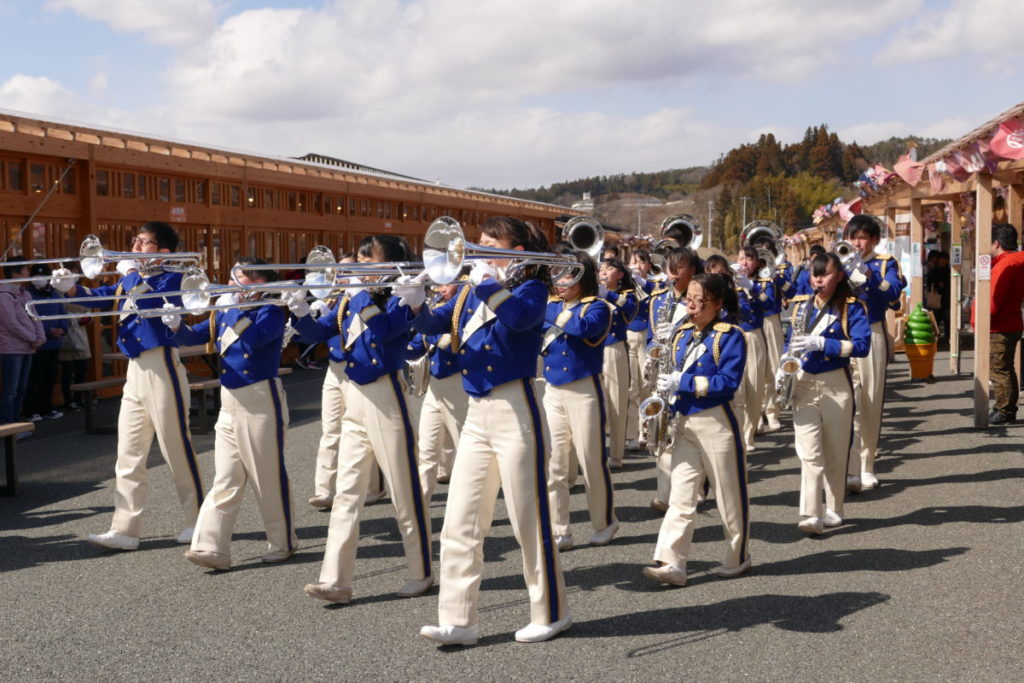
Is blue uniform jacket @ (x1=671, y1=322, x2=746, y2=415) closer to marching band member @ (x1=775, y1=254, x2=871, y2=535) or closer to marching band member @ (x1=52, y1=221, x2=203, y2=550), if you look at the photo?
marching band member @ (x1=775, y1=254, x2=871, y2=535)

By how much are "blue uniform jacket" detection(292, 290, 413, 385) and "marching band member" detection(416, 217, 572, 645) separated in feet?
1.30

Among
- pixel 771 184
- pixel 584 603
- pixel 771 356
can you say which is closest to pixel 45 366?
pixel 771 356

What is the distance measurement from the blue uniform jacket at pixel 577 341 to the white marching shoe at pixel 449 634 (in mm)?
2014

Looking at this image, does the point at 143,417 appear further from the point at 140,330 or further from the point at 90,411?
the point at 90,411

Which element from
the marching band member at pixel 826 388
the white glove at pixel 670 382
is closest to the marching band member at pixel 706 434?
the white glove at pixel 670 382

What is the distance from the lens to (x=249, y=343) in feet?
19.3

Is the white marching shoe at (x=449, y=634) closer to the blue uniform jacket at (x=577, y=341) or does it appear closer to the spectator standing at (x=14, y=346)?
the blue uniform jacket at (x=577, y=341)

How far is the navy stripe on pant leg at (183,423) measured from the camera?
638 centimetres

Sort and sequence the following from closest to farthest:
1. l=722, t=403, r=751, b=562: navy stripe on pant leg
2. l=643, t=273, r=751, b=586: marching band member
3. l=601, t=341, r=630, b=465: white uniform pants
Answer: l=643, t=273, r=751, b=586: marching band member < l=722, t=403, r=751, b=562: navy stripe on pant leg < l=601, t=341, r=630, b=465: white uniform pants

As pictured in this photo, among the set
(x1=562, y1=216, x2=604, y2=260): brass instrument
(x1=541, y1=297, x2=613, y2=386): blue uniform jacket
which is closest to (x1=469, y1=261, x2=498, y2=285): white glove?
(x1=541, y1=297, x2=613, y2=386): blue uniform jacket

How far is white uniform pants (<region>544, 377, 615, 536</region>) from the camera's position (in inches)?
250

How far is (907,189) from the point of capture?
14617mm

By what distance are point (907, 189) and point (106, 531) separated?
1163cm

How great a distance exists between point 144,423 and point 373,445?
184cm
